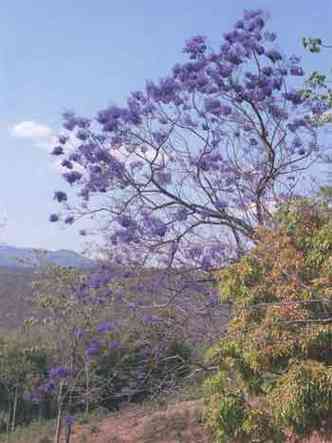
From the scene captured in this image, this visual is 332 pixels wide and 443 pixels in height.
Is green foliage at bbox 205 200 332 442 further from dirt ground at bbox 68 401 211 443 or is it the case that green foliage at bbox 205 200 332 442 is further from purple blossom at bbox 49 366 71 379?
purple blossom at bbox 49 366 71 379

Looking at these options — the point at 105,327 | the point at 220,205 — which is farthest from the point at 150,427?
the point at 220,205

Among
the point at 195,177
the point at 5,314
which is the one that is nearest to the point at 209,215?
the point at 195,177

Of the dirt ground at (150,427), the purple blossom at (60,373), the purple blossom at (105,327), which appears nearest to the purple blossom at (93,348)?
the purple blossom at (105,327)

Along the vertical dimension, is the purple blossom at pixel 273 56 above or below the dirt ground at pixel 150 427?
above

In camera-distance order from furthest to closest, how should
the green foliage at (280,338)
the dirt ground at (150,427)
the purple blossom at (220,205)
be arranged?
1. the dirt ground at (150,427)
2. the purple blossom at (220,205)
3. the green foliage at (280,338)

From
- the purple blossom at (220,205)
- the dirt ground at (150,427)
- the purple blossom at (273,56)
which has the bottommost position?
the dirt ground at (150,427)

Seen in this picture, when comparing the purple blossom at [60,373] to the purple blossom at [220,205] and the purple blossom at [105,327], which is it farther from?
the purple blossom at [220,205]

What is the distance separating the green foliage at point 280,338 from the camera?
629cm

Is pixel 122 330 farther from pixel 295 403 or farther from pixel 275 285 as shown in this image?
pixel 295 403

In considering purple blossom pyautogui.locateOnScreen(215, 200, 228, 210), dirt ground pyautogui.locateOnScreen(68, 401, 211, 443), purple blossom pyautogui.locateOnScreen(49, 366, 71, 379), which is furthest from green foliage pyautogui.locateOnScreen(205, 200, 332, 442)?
purple blossom pyautogui.locateOnScreen(49, 366, 71, 379)

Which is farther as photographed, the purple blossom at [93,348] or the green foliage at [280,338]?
the purple blossom at [93,348]

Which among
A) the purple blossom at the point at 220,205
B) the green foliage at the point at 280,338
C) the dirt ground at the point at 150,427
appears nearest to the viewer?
the green foliage at the point at 280,338

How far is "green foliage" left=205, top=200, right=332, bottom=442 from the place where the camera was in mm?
6293

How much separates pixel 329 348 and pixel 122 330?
526cm
